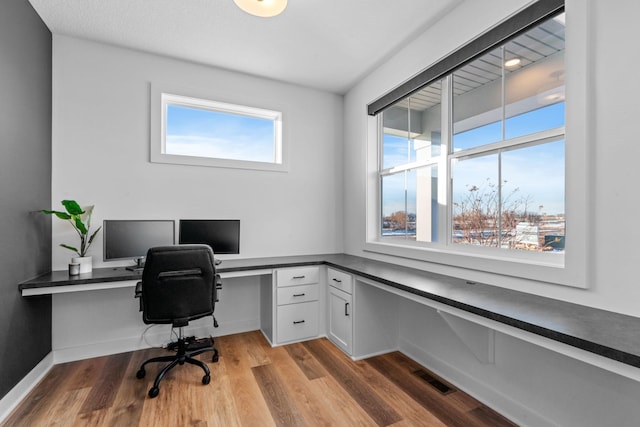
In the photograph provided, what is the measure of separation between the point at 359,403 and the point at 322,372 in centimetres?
46

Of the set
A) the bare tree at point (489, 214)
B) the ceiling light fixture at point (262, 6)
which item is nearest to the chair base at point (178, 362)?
the bare tree at point (489, 214)

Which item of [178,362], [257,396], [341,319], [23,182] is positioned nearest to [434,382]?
[341,319]

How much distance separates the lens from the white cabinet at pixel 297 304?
285 cm

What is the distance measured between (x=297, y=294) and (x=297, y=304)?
3.9 inches

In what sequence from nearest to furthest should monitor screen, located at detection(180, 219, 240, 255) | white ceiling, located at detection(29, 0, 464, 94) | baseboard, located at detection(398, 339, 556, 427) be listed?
baseboard, located at detection(398, 339, 556, 427), white ceiling, located at detection(29, 0, 464, 94), monitor screen, located at detection(180, 219, 240, 255)

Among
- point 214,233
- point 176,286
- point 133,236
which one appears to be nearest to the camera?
point 176,286

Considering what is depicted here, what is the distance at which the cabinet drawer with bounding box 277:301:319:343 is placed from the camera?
2.86 m

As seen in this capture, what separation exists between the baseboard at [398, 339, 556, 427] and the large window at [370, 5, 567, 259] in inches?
34.7

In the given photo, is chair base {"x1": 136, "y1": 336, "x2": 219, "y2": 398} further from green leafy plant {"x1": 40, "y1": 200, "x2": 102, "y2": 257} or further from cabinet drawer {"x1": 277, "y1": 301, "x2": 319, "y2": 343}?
green leafy plant {"x1": 40, "y1": 200, "x2": 102, "y2": 257}

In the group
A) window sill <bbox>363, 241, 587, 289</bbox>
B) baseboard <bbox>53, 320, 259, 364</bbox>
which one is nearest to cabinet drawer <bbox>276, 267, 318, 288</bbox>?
baseboard <bbox>53, 320, 259, 364</bbox>

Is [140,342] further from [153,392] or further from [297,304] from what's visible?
[297,304]

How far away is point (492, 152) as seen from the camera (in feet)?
6.83

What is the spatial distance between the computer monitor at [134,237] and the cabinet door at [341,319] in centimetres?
158

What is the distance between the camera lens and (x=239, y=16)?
233 cm
